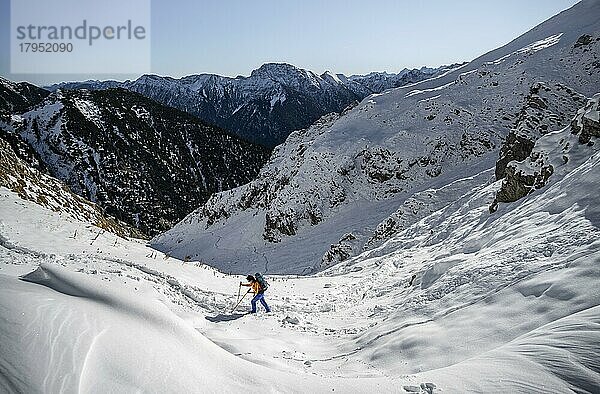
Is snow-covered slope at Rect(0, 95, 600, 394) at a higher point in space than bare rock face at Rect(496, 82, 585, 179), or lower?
lower

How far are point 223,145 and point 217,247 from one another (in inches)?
2624

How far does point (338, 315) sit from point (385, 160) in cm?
2272

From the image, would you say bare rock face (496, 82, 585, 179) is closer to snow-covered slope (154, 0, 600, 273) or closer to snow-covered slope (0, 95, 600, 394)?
snow-covered slope (154, 0, 600, 273)

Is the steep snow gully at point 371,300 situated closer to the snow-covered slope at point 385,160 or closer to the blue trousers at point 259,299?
the blue trousers at point 259,299

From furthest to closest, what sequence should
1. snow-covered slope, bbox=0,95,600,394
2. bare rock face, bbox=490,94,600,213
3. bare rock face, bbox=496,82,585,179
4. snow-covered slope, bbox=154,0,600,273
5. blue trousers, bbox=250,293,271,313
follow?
snow-covered slope, bbox=154,0,600,273 < bare rock face, bbox=496,82,585,179 < bare rock face, bbox=490,94,600,213 < blue trousers, bbox=250,293,271,313 < snow-covered slope, bbox=0,95,600,394

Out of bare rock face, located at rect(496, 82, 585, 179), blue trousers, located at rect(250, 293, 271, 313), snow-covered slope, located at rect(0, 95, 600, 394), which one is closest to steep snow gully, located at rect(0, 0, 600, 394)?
snow-covered slope, located at rect(0, 95, 600, 394)

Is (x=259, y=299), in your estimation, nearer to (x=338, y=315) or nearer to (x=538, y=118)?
(x=338, y=315)

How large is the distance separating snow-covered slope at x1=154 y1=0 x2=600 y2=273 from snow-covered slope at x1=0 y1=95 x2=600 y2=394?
12.2 meters

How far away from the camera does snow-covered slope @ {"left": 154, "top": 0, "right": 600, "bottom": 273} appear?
2758 cm

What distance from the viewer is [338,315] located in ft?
35.6

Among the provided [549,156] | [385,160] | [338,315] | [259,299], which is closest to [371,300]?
[338,315]

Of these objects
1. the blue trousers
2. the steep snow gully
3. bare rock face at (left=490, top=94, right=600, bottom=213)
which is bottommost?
the blue trousers

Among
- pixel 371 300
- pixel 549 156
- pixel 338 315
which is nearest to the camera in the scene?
pixel 338 315

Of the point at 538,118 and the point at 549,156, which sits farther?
the point at 538,118
